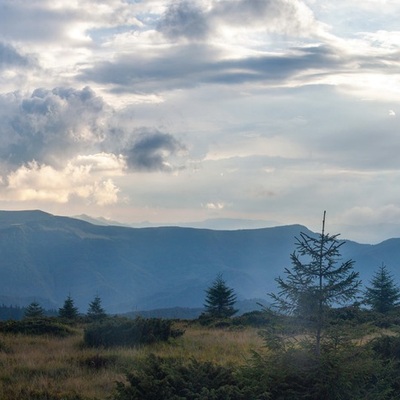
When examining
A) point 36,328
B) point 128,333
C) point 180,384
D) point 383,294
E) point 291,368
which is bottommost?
point 383,294

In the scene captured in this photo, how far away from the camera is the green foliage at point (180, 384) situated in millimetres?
9617

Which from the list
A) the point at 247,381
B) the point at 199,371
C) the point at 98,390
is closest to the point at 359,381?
the point at 247,381

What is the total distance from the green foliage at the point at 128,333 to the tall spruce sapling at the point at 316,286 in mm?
8869

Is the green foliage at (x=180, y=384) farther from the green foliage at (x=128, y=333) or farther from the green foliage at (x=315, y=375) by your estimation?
the green foliage at (x=128, y=333)

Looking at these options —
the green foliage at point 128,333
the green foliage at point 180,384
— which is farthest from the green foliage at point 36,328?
the green foliage at point 180,384

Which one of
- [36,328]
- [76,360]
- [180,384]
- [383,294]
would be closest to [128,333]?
[76,360]

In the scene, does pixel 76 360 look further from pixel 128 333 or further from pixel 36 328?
pixel 36 328

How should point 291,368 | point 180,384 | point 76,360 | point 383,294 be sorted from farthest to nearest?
point 383,294
point 76,360
point 291,368
point 180,384

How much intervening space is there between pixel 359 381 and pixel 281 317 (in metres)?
1.75

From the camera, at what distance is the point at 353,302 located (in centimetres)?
1123

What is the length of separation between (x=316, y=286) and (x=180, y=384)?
3077mm

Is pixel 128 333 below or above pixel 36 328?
above

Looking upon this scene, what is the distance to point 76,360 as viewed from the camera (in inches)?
607

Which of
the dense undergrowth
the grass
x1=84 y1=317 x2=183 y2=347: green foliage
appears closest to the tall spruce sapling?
the dense undergrowth
